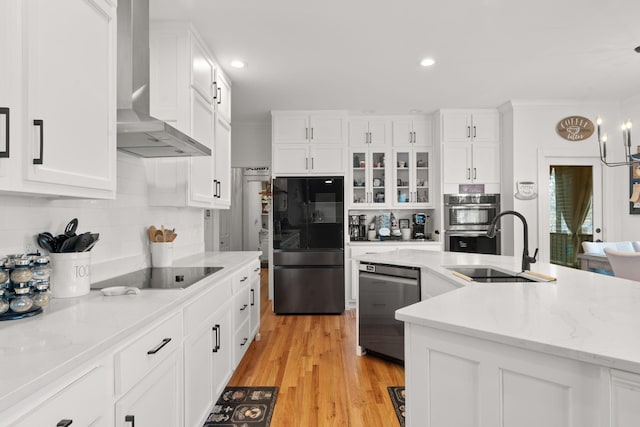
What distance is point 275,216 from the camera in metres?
4.38

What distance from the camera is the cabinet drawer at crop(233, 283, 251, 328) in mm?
2555

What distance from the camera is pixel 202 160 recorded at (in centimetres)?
271

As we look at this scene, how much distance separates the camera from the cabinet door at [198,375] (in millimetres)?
1630

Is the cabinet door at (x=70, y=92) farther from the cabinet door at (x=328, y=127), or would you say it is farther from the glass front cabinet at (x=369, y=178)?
the glass front cabinet at (x=369, y=178)

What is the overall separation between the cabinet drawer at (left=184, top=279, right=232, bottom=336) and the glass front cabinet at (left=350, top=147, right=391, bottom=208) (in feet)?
9.25

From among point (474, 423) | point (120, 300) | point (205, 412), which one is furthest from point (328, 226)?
point (474, 423)

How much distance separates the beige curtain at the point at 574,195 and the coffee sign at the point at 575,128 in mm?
388

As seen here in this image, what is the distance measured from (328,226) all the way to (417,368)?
3.22 m

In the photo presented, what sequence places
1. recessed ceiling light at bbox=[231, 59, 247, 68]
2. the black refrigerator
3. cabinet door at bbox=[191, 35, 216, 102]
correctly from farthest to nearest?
1. the black refrigerator
2. recessed ceiling light at bbox=[231, 59, 247, 68]
3. cabinet door at bbox=[191, 35, 216, 102]

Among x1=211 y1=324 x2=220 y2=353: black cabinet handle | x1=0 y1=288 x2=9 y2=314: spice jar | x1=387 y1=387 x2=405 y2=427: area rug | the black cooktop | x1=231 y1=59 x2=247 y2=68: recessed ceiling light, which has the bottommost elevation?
x1=387 y1=387 x2=405 y2=427: area rug

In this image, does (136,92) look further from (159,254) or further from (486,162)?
(486,162)

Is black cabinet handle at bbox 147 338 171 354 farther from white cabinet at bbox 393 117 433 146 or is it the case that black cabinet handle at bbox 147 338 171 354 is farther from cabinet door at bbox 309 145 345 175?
white cabinet at bbox 393 117 433 146

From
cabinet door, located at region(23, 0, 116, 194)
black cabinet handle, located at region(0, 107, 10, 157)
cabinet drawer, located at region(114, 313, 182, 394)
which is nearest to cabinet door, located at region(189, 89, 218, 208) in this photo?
cabinet door, located at region(23, 0, 116, 194)

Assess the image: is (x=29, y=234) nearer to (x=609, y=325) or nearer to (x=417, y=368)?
(x=417, y=368)
